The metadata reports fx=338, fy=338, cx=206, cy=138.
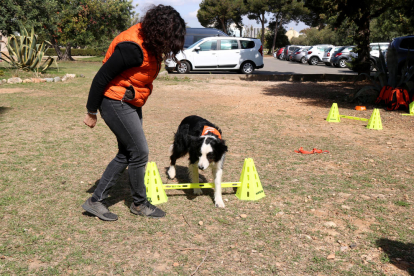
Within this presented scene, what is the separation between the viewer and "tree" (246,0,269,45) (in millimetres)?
51562

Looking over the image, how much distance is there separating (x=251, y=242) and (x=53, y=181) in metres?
2.81

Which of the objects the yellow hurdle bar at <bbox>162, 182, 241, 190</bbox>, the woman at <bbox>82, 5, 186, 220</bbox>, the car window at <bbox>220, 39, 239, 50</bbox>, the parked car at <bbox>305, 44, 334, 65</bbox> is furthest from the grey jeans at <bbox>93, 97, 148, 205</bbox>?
the parked car at <bbox>305, 44, 334, 65</bbox>

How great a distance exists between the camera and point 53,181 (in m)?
4.49

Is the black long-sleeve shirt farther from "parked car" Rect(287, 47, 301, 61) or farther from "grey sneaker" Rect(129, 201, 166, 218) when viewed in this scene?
"parked car" Rect(287, 47, 301, 61)

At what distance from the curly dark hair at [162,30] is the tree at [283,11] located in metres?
52.2

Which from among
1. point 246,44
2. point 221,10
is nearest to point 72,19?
point 246,44

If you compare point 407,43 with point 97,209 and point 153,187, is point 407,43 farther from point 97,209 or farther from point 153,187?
point 97,209

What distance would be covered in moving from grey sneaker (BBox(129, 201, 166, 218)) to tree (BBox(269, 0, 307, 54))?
170ft

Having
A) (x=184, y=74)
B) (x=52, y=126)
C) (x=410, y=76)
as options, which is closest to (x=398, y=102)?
(x=410, y=76)

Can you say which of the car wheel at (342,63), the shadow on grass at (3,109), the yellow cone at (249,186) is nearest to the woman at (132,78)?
the yellow cone at (249,186)

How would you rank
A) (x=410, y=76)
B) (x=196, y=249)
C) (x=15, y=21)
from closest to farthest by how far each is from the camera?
(x=196, y=249), (x=410, y=76), (x=15, y=21)

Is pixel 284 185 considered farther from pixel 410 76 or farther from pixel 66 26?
pixel 66 26

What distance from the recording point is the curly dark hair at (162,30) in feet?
9.07

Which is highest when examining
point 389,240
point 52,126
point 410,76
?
point 410,76
